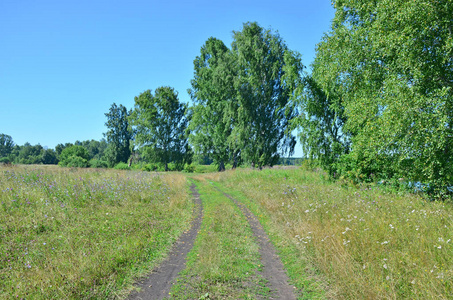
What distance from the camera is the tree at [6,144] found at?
13375cm

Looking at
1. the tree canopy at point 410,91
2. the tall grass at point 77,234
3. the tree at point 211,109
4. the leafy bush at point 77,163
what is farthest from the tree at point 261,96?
the leafy bush at point 77,163

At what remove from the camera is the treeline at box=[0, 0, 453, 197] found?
10.2m

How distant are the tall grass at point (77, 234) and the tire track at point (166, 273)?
1.03 feet

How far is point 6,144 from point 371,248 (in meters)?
188

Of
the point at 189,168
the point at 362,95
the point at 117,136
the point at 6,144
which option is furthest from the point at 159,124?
the point at 6,144

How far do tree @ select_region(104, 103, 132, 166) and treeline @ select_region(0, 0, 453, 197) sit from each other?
47.4 meters

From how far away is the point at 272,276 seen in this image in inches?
235

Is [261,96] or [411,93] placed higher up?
[261,96]

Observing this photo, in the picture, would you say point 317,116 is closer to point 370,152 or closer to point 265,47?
point 370,152

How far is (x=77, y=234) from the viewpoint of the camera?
7.73m

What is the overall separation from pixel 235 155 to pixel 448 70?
99.2 ft

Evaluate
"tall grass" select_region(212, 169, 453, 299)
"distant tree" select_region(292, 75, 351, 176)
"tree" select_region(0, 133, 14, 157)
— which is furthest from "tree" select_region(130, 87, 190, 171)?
"tree" select_region(0, 133, 14, 157)

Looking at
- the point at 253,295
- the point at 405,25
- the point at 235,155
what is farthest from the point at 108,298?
the point at 235,155

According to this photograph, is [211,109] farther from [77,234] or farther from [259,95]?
[77,234]
